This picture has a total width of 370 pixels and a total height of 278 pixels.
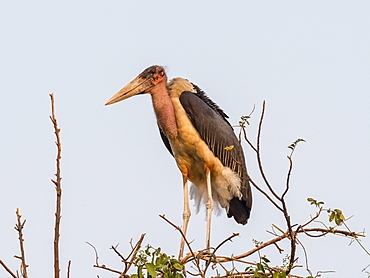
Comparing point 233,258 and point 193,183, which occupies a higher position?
point 193,183

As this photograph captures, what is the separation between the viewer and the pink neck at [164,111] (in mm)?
7715

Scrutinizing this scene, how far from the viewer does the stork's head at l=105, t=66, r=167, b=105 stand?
784 centimetres

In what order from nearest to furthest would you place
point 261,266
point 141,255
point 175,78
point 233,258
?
point 141,255, point 261,266, point 233,258, point 175,78

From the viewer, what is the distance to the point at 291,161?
3912mm

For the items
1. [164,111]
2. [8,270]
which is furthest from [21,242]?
[164,111]

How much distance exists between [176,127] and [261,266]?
10.2 feet

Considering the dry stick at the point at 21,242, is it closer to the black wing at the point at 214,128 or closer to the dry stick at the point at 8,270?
the dry stick at the point at 8,270

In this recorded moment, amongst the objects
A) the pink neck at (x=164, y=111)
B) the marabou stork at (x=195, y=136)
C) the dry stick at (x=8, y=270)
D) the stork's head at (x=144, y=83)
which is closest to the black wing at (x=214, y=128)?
the marabou stork at (x=195, y=136)

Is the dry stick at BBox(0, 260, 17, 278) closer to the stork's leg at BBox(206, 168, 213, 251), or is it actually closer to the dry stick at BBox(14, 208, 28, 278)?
the dry stick at BBox(14, 208, 28, 278)

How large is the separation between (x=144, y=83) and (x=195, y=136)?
2.79 feet

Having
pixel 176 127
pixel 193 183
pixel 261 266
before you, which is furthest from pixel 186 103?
pixel 261 266

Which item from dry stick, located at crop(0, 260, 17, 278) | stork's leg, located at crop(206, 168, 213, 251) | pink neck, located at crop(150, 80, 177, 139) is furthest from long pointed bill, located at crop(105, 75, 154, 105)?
dry stick, located at crop(0, 260, 17, 278)

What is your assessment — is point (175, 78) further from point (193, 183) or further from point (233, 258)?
point (233, 258)

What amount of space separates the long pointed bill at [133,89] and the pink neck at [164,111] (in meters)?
0.10
